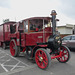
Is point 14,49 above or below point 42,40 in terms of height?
below

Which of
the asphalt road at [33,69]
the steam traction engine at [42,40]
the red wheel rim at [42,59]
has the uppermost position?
the steam traction engine at [42,40]

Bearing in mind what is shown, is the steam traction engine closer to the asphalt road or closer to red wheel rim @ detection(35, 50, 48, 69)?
red wheel rim @ detection(35, 50, 48, 69)

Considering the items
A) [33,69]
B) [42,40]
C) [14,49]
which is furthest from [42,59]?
[14,49]

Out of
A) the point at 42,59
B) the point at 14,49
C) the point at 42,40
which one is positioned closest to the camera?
the point at 42,59

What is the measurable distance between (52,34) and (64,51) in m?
1.39

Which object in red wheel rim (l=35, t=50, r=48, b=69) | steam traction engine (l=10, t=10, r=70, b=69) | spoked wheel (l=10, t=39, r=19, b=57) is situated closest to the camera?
red wheel rim (l=35, t=50, r=48, b=69)

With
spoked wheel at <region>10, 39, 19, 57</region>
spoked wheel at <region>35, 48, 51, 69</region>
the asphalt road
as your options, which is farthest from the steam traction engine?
spoked wheel at <region>10, 39, 19, 57</region>

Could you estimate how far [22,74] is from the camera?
3.45 meters

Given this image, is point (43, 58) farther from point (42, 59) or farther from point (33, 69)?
point (33, 69)

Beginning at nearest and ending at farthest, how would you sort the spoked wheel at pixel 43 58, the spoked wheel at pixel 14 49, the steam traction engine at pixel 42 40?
the spoked wheel at pixel 43 58, the steam traction engine at pixel 42 40, the spoked wheel at pixel 14 49

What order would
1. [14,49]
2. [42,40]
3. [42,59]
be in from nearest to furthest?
[42,59] < [42,40] < [14,49]

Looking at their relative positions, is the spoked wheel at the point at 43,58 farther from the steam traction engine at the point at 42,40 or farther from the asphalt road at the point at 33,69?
the asphalt road at the point at 33,69

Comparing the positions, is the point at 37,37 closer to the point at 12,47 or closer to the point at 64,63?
the point at 64,63

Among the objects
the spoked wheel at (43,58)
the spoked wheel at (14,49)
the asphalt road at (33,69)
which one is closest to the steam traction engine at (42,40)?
the spoked wheel at (43,58)
